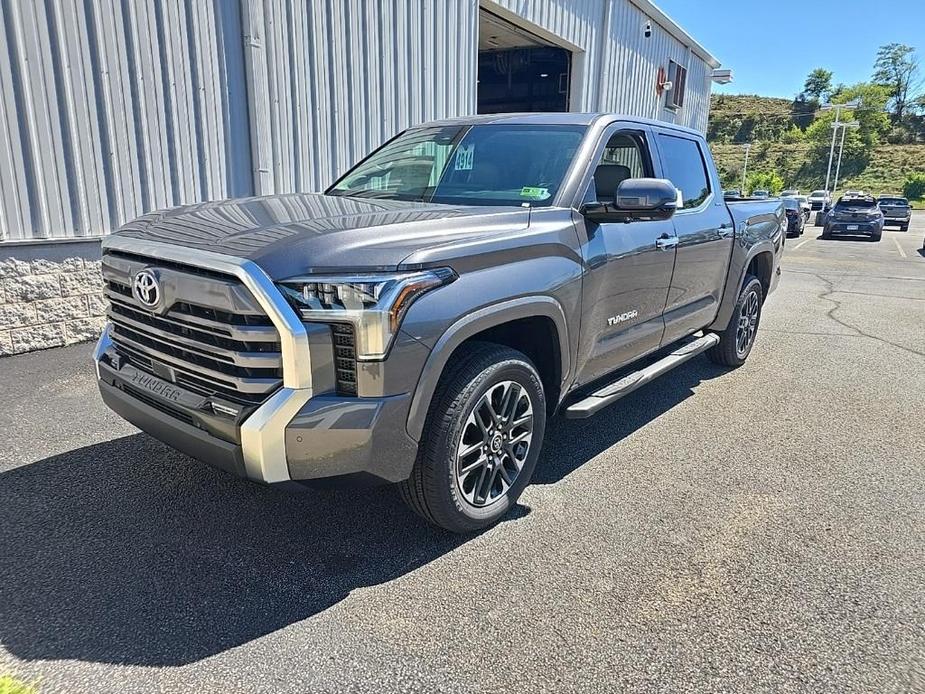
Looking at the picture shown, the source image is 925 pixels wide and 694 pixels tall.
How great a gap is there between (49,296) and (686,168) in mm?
5478

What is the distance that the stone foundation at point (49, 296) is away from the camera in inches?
224

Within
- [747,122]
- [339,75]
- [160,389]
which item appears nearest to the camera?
[160,389]

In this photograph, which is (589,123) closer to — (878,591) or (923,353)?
(878,591)

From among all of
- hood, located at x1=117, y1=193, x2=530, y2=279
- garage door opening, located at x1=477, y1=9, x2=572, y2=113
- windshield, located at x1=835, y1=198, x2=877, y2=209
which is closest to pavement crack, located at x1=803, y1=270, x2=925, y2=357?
hood, located at x1=117, y1=193, x2=530, y2=279

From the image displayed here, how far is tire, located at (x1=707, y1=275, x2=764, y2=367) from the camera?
5.91 metres

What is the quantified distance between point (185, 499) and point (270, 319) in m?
1.52

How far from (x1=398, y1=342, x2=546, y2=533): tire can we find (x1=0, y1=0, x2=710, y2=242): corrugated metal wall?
15.7 ft

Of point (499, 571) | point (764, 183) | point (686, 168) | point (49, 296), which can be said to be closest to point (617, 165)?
point (686, 168)

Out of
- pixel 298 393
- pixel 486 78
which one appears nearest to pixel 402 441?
pixel 298 393

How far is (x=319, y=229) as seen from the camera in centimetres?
260

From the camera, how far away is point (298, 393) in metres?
2.39

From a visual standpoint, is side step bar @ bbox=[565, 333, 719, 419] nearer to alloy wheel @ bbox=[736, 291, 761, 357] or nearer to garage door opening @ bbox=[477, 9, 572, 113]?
alloy wheel @ bbox=[736, 291, 761, 357]

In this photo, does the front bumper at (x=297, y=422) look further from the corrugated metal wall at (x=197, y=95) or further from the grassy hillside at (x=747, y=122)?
the grassy hillside at (x=747, y=122)

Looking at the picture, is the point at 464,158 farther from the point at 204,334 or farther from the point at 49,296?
the point at 49,296
